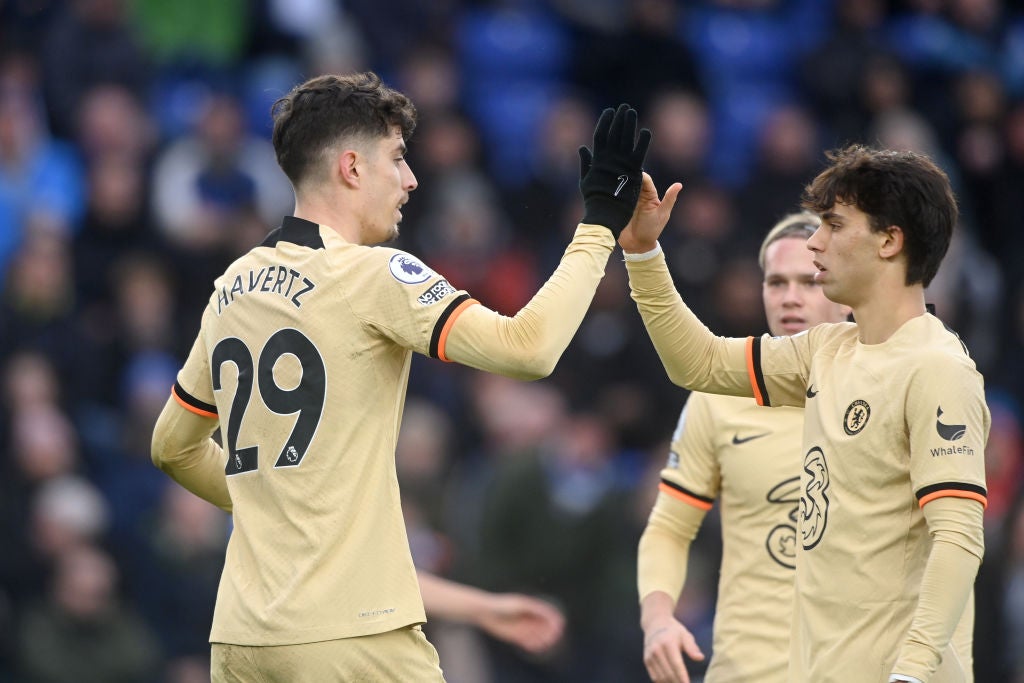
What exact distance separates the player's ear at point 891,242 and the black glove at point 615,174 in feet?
2.10

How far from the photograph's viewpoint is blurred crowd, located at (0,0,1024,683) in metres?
8.51

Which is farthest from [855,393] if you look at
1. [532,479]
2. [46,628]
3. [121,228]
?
[121,228]

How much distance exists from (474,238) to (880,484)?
636 cm

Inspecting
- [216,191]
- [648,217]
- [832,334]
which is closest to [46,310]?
[216,191]

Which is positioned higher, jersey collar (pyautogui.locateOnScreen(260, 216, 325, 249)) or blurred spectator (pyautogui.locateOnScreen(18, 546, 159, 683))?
jersey collar (pyautogui.locateOnScreen(260, 216, 325, 249))

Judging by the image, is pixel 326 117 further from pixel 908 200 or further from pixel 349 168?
pixel 908 200

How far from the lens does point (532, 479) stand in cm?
844

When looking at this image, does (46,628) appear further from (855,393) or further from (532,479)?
(855,393)

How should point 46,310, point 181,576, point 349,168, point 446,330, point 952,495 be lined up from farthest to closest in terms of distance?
point 46,310, point 181,576, point 349,168, point 446,330, point 952,495

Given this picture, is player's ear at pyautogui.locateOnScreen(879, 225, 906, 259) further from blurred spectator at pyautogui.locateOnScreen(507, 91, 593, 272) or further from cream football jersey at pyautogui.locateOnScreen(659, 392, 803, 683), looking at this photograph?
blurred spectator at pyautogui.locateOnScreen(507, 91, 593, 272)

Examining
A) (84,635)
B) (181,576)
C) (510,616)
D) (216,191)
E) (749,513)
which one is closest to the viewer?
(510,616)

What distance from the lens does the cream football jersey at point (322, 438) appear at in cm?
359

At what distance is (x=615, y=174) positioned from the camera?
3.84 meters

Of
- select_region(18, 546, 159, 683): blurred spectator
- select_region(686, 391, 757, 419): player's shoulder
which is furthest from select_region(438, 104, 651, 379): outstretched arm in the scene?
select_region(18, 546, 159, 683): blurred spectator
